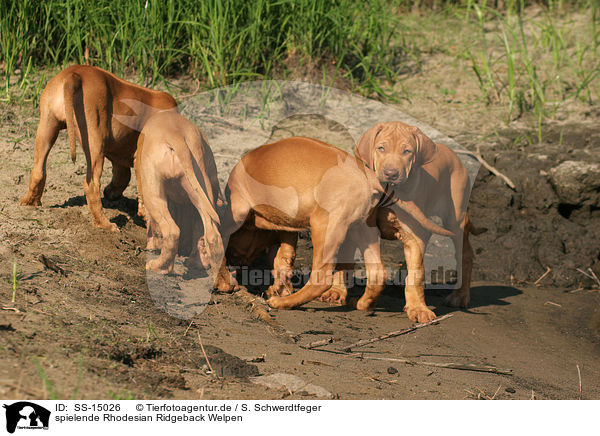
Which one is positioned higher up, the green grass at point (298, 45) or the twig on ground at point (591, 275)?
the green grass at point (298, 45)

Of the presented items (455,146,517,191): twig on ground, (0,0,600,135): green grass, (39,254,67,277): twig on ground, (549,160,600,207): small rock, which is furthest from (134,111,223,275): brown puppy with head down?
(549,160,600,207): small rock

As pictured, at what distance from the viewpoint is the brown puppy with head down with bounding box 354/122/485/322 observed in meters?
4.33

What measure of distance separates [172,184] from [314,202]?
97cm

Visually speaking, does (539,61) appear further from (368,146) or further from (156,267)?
(156,267)

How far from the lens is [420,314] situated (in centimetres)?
453

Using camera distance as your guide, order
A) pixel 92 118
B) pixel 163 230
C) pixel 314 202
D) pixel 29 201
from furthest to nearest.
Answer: pixel 29 201 < pixel 92 118 < pixel 314 202 < pixel 163 230

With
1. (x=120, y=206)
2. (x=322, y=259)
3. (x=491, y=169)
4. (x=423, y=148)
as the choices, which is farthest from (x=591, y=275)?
(x=120, y=206)

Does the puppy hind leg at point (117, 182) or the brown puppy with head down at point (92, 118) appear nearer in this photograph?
the brown puppy with head down at point (92, 118)

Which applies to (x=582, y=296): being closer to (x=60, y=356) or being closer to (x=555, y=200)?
(x=555, y=200)

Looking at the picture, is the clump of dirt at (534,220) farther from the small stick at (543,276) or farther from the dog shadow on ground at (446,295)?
the dog shadow on ground at (446,295)

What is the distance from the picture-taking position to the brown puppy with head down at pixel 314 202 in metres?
4.43

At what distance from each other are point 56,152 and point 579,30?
7170mm
